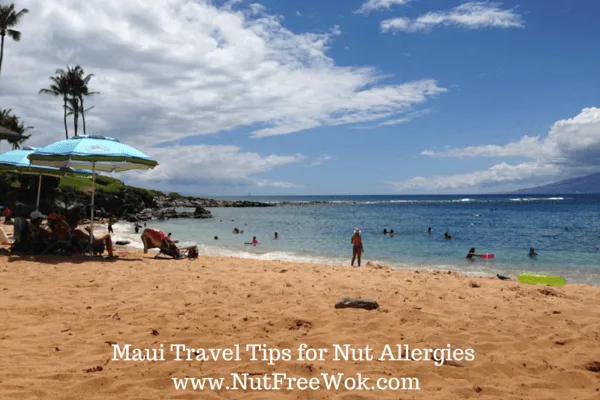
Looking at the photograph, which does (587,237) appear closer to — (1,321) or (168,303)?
(168,303)

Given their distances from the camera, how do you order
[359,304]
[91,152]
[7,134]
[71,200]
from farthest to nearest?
[71,200] → [7,134] → [91,152] → [359,304]

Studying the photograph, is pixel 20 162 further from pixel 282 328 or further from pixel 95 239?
pixel 282 328

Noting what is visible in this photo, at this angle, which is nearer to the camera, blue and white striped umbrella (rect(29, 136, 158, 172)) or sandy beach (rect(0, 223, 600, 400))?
sandy beach (rect(0, 223, 600, 400))

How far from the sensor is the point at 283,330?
5.63 m

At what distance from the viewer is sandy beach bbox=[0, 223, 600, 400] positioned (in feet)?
13.3

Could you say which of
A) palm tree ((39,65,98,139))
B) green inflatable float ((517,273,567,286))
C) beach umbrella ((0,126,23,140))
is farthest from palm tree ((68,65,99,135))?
green inflatable float ((517,273,567,286))

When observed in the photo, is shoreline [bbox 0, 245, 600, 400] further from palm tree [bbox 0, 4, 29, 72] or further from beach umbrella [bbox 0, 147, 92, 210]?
palm tree [bbox 0, 4, 29, 72]

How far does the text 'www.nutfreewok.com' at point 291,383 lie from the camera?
4.01m

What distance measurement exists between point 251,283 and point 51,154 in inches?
259

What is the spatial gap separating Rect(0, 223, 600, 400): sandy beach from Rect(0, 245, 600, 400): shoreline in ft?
0.07

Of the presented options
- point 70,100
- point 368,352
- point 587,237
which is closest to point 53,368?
point 368,352

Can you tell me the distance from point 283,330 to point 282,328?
0.25 ft

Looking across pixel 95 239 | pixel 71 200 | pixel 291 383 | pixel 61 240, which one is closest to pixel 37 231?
pixel 61 240

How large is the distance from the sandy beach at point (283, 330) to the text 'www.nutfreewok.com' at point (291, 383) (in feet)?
0.25
